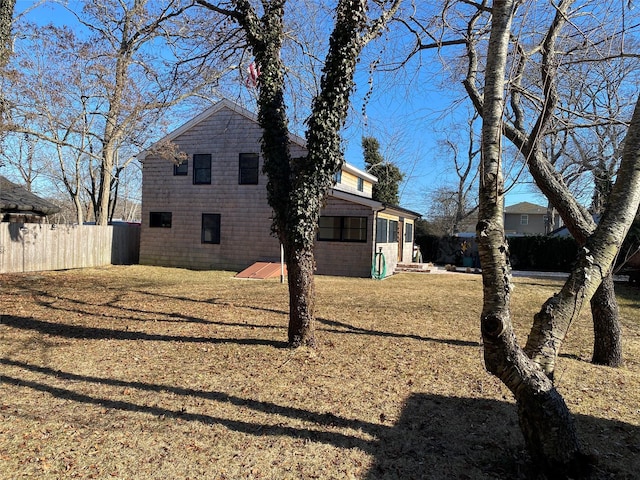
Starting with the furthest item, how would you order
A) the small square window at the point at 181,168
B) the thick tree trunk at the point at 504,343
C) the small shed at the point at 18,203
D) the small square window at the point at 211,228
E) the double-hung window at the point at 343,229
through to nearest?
1. the small square window at the point at 181,168
2. the small square window at the point at 211,228
3. the small shed at the point at 18,203
4. the double-hung window at the point at 343,229
5. the thick tree trunk at the point at 504,343

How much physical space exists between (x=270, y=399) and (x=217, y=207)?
13918 mm

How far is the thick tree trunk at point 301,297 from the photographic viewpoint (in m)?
5.33

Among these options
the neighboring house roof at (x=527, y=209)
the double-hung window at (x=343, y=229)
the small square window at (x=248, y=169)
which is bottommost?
the double-hung window at (x=343, y=229)

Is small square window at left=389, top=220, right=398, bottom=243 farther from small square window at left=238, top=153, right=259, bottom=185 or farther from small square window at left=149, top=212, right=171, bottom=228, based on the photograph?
small square window at left=149, top=212, right=171, bottom=228

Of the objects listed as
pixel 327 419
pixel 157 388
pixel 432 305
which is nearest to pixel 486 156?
pixel 327 419

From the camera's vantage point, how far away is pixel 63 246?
629 inches

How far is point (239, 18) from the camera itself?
18.3ft

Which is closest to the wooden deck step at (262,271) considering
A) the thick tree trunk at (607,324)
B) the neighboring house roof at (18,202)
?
the neighboring house roof at (18,202)

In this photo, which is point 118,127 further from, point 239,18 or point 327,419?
point 327,419

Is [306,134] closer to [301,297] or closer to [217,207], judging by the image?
[301,297]

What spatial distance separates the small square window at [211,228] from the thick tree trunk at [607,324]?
1420 centimetres

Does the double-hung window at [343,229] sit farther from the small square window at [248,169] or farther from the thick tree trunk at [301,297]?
the thick tree trunk at [301,297]

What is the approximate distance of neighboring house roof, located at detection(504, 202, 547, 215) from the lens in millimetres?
47469

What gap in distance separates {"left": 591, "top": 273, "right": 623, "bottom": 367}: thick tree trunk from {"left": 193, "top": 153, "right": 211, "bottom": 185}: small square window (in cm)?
1475
